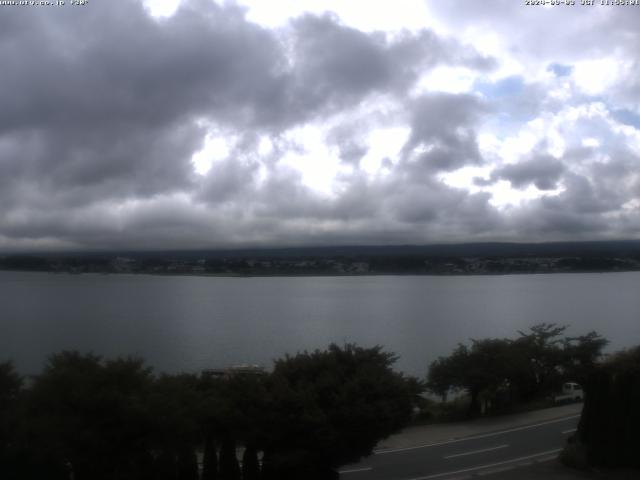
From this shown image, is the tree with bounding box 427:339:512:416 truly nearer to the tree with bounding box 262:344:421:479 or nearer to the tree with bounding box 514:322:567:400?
the tree with bounding box 514:322:567:400

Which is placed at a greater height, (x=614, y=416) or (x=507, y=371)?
(x=614, y=416)

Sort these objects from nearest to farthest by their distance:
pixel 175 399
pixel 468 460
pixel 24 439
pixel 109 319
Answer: pixel 24 439, pixel 175 399, pixel 468 460, pixel 109 319

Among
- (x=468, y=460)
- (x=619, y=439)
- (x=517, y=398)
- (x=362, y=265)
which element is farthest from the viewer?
(x=362, y=265)

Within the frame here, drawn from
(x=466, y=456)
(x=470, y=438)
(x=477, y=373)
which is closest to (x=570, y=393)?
(x=477, y=373)

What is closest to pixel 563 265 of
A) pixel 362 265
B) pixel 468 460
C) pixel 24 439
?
pixel 362 265

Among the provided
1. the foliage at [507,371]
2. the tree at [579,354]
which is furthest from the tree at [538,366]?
the tree at [579,354]

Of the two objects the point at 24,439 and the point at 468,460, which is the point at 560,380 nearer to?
the point at 468,460

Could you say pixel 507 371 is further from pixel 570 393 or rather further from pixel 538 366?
pixel 570 393

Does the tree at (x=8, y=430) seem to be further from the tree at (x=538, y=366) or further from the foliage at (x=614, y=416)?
the tree at (x=538, y=366)
